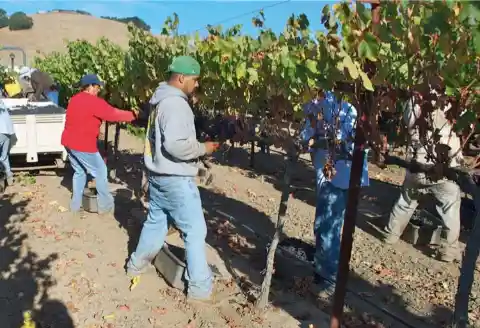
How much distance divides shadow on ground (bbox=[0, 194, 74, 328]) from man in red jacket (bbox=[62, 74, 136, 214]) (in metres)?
1.05

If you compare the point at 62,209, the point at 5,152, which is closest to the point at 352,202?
the point at 62,209

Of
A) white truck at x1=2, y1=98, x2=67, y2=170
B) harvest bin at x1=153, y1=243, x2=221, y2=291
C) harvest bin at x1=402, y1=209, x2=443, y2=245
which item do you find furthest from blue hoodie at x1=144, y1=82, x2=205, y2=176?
white truck at x1=2, y1=98, x2=67, y2=170

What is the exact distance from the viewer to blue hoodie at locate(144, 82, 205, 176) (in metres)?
4.20

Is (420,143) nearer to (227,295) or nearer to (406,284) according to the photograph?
(227,295)

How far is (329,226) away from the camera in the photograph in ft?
15.5

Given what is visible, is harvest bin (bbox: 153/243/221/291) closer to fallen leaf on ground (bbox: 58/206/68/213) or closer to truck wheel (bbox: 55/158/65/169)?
fallen leaf on ground (bbox: 58/206/68/213)

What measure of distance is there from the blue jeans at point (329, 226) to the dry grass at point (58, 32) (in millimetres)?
68253

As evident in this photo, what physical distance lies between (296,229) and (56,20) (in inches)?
3706

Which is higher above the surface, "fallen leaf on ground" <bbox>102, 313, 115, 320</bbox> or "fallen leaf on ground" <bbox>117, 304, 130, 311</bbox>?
"fallen leaf on ground" <bbox>117, 304, 130, 311</bbox>

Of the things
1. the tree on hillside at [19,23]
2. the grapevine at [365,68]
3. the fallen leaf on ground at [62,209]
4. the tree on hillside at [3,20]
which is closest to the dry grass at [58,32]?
the tree on hillside at [19,23]

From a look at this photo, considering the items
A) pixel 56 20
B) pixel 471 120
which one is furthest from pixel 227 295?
pixel 56 20

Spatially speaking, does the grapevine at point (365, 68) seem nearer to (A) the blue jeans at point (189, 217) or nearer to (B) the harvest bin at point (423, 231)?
(A) the blue jeans at point (189, 217)

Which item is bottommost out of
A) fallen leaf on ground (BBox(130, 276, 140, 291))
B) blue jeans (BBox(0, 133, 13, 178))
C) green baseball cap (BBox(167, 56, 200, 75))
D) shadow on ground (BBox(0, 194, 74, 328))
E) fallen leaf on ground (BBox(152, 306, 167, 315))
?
shadow on ground (BBox(0, 194, 74, 328))

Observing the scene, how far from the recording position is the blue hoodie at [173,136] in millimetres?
4199
